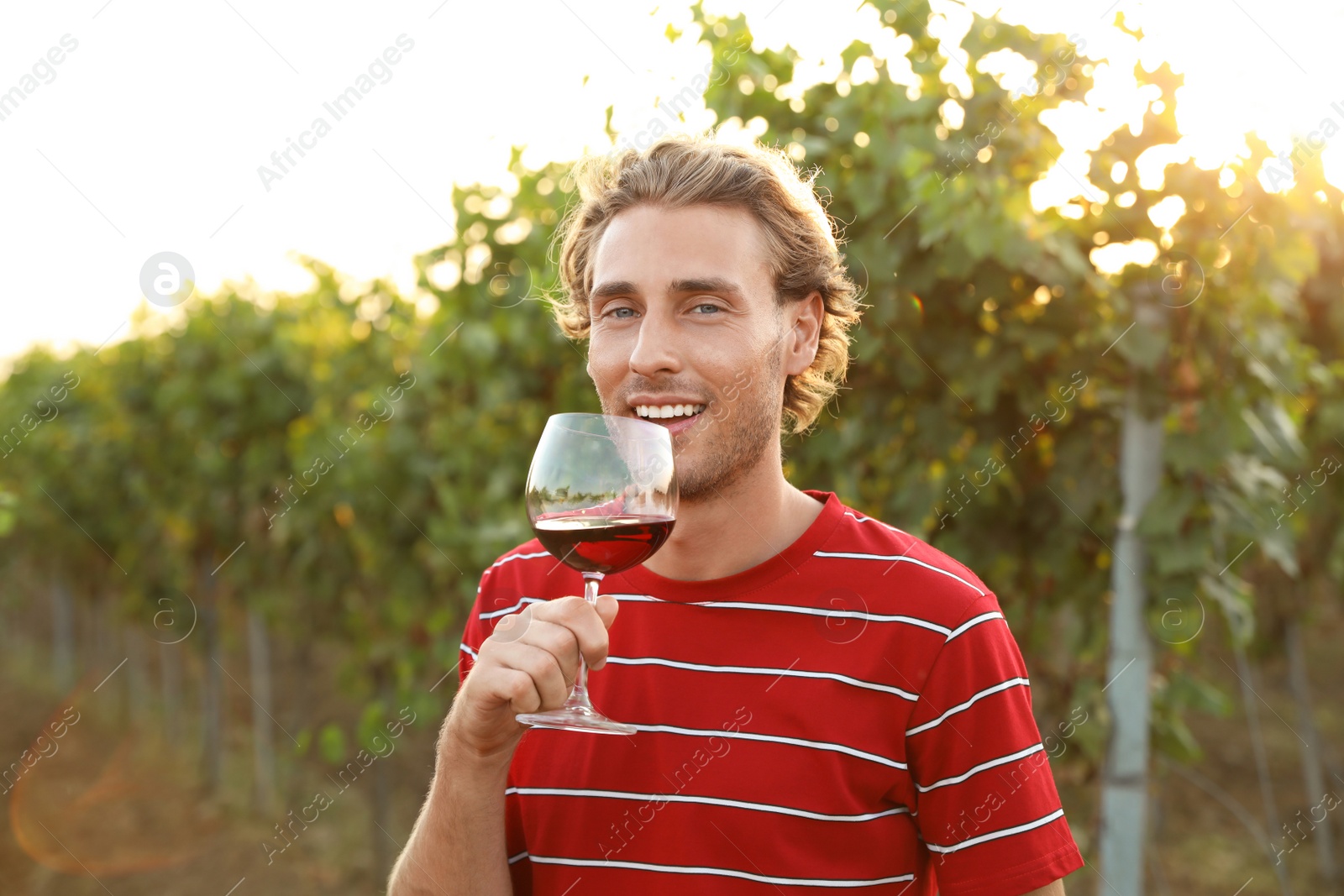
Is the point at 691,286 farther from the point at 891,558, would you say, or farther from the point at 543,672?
the point at 543,672

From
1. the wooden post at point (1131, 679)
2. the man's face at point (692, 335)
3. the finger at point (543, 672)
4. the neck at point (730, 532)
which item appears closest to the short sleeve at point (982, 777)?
the neck at point (730, 532)

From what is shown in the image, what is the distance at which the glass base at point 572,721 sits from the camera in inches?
57.0

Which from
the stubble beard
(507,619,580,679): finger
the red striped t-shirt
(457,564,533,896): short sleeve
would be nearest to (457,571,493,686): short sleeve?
(457,564,533,896): short sleeve

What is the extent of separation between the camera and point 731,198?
1.96 m

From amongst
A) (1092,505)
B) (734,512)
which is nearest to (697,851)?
(734,512)

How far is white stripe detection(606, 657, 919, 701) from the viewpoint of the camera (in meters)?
1.70

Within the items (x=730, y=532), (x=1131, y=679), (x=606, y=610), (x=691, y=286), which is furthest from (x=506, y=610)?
(x=1131, y=679)

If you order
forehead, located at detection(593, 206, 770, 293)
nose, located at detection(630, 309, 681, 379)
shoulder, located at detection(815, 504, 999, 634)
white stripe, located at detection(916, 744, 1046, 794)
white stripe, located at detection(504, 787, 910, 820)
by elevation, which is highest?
Answer: forehead, located at detection(593, 206, 770, 293)

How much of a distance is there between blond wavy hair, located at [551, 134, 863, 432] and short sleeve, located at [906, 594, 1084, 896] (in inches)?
29.5

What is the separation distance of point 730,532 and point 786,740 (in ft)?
1.23

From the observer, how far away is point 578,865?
5.80 feet

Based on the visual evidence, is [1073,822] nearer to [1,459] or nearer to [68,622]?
[1,459]

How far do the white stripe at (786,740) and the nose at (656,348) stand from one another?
1.88 ft

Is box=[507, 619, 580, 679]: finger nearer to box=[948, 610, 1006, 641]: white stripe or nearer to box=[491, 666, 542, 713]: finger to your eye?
box=[491, 666, 542, 713]: finger
